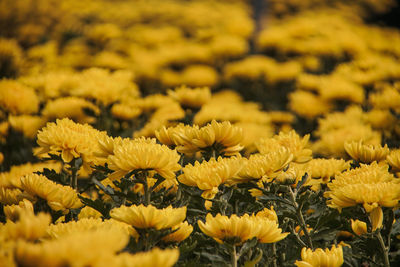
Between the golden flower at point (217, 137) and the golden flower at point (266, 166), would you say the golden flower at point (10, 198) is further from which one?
the golden flower at point (266, 166)

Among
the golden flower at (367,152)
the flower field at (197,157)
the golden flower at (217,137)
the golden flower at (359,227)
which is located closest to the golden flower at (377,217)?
the flower field at (197,157)

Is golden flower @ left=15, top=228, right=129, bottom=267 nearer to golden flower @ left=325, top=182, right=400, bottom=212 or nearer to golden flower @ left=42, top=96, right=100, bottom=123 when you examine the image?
golden flower @ left=325, top=182, right=400, bottom=212

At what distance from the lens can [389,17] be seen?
33.7ft

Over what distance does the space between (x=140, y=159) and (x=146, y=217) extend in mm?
237

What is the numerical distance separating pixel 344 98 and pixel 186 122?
179 cm

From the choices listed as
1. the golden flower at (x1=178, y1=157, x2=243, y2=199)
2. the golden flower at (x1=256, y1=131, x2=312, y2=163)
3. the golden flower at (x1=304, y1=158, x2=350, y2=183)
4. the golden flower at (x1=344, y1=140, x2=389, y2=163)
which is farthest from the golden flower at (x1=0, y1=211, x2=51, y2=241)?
Answer: the golden flower at (x1=344, y1=140, x2=389, y2=163)

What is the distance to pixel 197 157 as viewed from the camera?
8.46 ft

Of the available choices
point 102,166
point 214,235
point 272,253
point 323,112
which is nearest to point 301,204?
point 272,253

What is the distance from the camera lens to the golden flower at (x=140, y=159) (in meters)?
1.23

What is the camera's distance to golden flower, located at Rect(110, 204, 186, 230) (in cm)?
105

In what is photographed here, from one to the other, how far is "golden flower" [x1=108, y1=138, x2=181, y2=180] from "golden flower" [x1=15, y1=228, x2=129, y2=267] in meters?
0.44

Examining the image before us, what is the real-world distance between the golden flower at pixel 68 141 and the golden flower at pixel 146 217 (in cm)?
51

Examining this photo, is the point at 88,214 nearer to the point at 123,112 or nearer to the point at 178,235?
the point at 178,235

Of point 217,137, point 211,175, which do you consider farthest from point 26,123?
point 211,175
